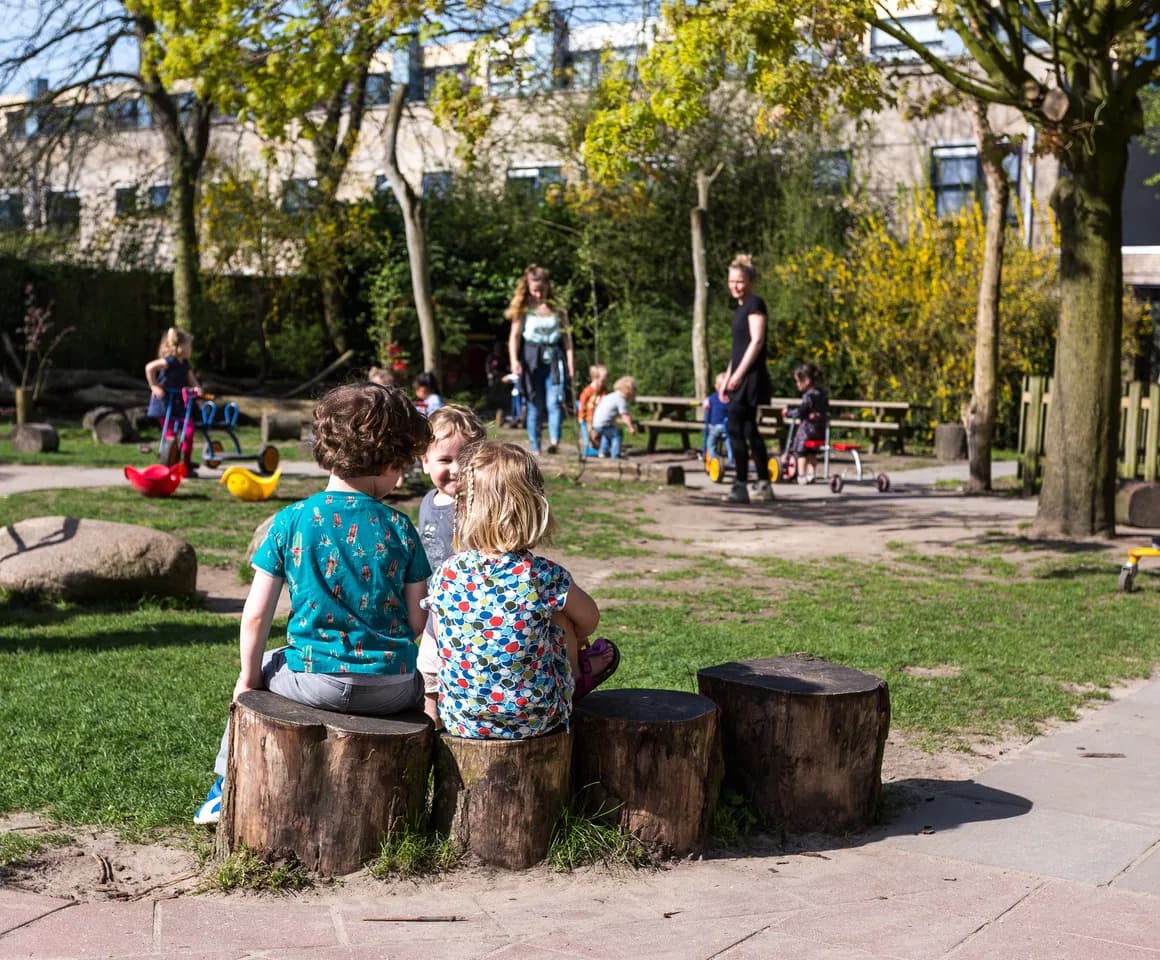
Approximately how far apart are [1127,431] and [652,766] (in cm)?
1097

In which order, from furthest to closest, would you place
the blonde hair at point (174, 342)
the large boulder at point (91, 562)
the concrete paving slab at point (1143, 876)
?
the blonde hair at point (174, 342) → the large boulder at point (91, 562) → the concrete paving slab at point (1143, 876)

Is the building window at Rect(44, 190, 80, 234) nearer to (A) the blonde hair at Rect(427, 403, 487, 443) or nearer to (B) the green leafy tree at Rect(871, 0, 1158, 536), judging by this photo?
(B) the green leafy tree at Rect(871, 0, 1158, 536)

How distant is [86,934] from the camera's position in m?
3.77

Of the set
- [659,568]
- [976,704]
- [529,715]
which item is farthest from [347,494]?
[659,568]

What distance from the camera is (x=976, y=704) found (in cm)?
660

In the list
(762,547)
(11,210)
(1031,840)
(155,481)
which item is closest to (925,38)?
(11,210)

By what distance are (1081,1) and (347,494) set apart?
336 inches

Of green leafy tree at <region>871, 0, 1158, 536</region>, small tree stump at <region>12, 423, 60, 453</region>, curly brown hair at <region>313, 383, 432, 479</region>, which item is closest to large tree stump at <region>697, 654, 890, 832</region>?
curly brown hair at <region>313, 383, 432, 479</region>

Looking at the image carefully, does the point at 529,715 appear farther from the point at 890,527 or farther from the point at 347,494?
the point at 890,527

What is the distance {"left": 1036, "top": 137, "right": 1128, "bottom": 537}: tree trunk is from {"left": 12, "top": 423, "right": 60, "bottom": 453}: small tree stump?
11.4 metres

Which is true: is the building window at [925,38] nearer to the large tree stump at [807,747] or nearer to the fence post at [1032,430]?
the fence post at [1032,430]

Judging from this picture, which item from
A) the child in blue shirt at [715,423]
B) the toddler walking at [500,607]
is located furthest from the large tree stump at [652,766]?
the child in blue shirt at [715,423]

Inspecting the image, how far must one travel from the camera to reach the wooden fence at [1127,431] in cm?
1410

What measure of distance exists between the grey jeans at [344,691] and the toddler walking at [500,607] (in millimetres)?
137
